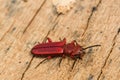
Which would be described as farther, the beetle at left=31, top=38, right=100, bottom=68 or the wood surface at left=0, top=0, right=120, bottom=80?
the beetle at left=31, top=38, right=100, bottom=68

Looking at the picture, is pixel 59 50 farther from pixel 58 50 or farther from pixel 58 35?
pixel 58 35

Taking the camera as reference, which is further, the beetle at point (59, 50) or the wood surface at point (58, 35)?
the beetle at point (59, 50)

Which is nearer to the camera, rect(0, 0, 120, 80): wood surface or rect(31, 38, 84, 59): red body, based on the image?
rect(0, 0, 120, 80): wood surface

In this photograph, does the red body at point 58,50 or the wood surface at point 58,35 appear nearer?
the wood surface at point 58,35
